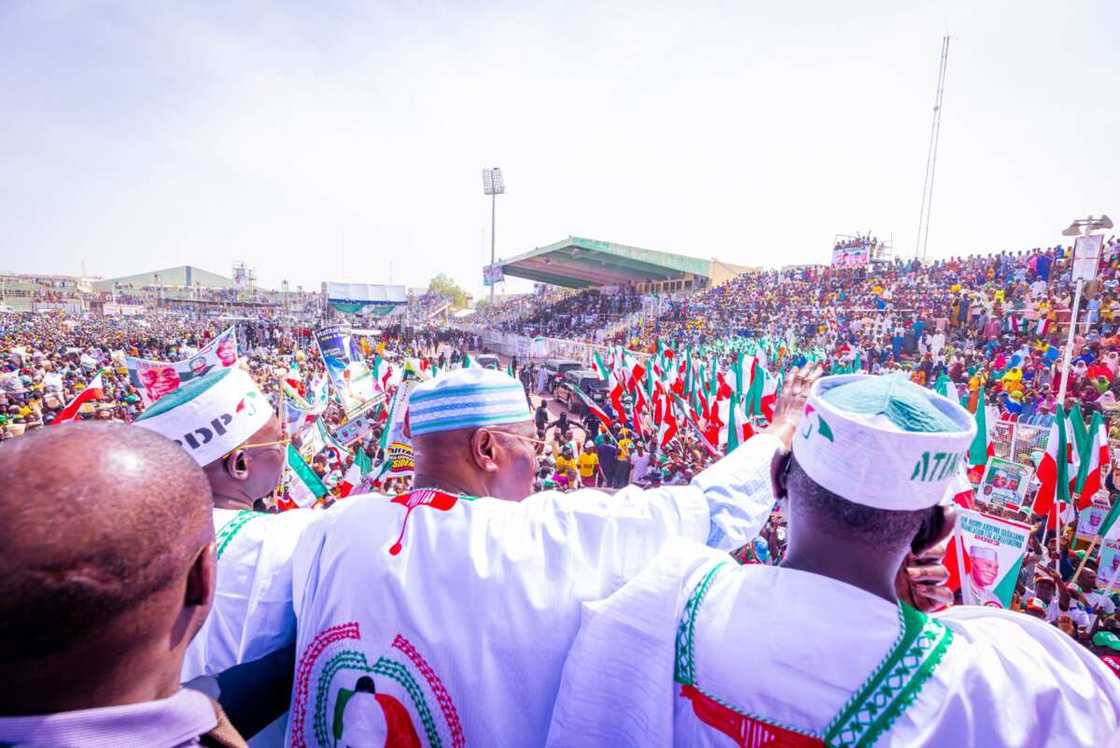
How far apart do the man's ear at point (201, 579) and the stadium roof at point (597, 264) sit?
28685 mm

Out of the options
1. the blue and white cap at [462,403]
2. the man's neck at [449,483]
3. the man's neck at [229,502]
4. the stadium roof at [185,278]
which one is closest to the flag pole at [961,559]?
the blue and white cap at [462,403]

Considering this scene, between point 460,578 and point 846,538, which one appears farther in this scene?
point 460,578

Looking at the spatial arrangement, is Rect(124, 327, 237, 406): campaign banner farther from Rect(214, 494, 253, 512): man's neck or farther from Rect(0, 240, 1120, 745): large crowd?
Rect(214, 494, 253, 512): man's neck

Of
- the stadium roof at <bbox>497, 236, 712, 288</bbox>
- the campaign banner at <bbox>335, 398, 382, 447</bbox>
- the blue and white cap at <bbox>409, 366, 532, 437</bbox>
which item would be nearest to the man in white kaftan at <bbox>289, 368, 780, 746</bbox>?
the blue and white cap at <bbox>409, 366, 532, 437</bbox>

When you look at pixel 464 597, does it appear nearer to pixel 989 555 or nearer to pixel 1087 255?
pixel 989 555

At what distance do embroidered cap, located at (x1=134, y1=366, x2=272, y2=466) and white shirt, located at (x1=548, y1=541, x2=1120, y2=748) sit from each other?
163 cm

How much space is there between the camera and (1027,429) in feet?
26.3

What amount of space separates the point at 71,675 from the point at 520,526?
2.86 ft

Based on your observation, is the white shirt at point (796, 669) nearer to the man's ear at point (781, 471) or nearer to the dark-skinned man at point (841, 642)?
the dark-skinned man at point (841, 642)

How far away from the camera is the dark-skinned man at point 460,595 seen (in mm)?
1330

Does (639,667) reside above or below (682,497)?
below

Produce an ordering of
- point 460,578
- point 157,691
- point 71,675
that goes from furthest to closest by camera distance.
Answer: point 460,578 < point 157,691 < point 71,675

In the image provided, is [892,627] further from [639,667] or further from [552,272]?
[552,272]

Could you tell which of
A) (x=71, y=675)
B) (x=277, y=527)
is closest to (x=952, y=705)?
(x=71, y=675)
